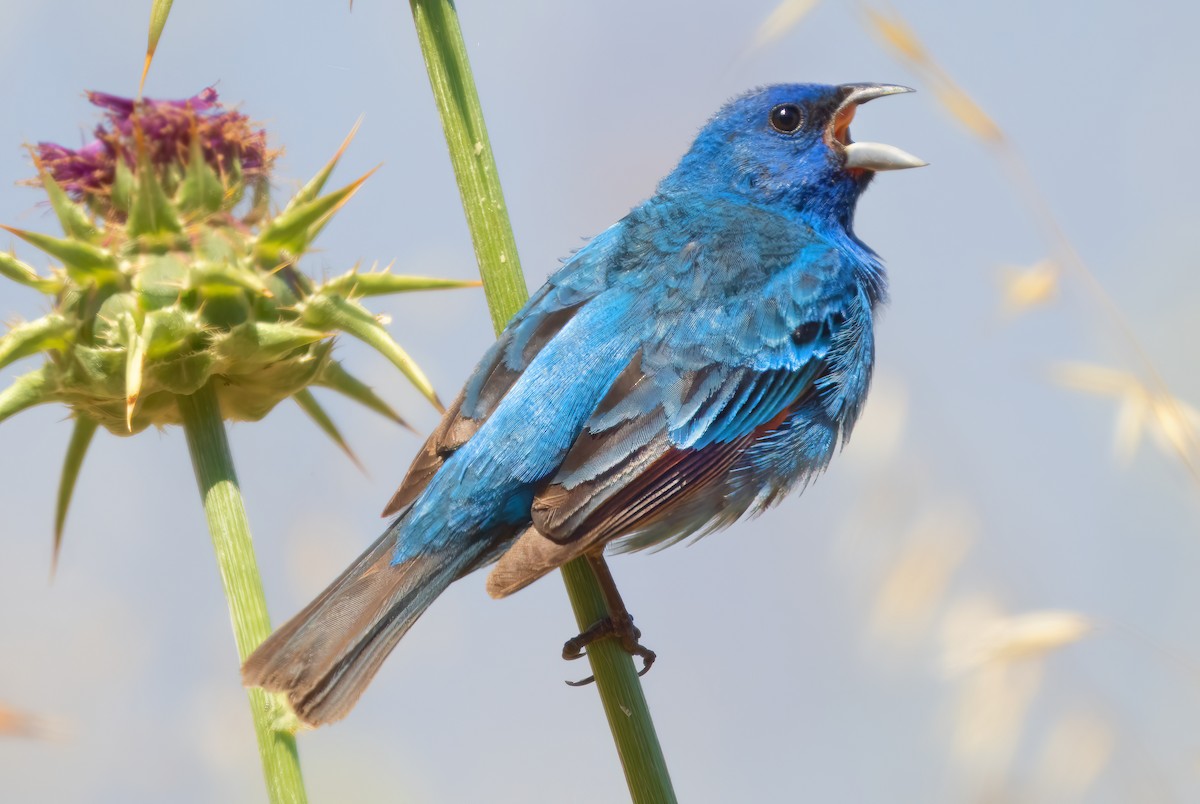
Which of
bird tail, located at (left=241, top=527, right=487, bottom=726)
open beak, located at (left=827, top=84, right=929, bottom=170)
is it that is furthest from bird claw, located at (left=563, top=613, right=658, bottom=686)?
open beak, located at (left=827, top=84, right=929, bottom=170)

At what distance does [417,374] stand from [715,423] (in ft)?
3.09

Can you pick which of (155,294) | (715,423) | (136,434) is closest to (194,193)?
(155,294)

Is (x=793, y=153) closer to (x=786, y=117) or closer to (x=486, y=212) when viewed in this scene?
(x=786, y=117)

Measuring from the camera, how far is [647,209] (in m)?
4.09

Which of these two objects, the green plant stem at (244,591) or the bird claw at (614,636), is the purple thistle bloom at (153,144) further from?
the bird claw at (614,636)

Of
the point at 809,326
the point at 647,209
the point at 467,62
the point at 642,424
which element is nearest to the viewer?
the point at 467,62

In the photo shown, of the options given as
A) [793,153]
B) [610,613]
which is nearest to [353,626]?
[610,613]

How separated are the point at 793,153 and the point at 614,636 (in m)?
2.34

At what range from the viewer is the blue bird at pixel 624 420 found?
3.05 metres

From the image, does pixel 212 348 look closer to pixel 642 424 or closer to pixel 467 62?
pixel 467 62

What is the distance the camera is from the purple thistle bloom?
3.02 meters

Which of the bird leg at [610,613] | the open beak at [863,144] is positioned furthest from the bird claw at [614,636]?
the open beak at [863,144]

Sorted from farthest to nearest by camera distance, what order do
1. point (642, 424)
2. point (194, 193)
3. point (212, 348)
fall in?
point (642, 424) < point (194, 193) < point (212, 348)

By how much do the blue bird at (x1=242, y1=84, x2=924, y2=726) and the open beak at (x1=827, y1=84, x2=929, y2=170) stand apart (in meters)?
0.14
